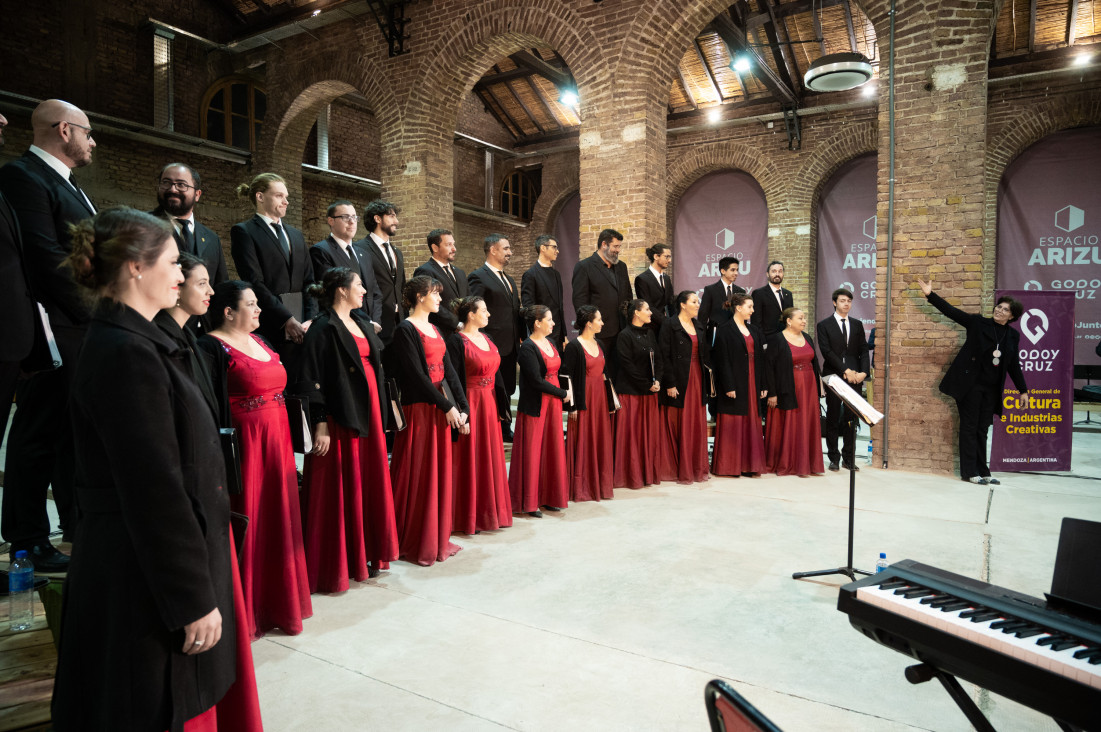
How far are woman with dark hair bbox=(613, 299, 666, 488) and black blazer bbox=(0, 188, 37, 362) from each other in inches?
156

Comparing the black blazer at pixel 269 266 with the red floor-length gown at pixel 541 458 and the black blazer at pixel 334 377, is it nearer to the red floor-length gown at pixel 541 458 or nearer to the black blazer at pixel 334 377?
the black blazer at pixel 334 377

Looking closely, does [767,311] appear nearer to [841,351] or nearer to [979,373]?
[841,351]

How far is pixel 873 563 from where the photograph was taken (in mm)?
3652

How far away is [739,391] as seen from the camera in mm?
5781

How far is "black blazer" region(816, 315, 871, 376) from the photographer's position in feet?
20.7

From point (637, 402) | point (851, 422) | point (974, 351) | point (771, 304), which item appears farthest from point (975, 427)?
point (851, 422)

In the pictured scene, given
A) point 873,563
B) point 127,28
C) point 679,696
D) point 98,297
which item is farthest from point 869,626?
point 127,28

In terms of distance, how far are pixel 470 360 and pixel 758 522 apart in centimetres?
227

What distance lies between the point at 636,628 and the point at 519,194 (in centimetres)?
1503

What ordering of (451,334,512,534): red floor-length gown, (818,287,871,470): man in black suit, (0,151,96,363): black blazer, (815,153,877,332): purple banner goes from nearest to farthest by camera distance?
(0,151,96,363): black blazer
(451,334,512,534): red floor-length gown
(818,287,871,470): man in black suit
(815,153,877,332): purple banner

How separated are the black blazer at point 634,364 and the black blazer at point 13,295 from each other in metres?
3.94

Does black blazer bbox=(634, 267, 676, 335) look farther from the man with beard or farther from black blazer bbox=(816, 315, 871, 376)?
the man with beard

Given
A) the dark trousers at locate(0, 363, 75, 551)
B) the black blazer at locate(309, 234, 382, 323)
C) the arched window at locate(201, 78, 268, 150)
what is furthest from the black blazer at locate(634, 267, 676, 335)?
the arched window at locate(201, 78, 268, 150)

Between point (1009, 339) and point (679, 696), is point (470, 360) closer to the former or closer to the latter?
point (679, 696)
